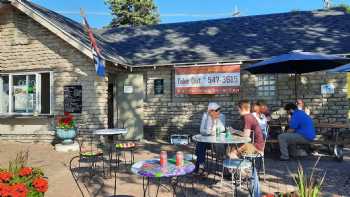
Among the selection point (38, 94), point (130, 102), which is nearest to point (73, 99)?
point (38, 94)

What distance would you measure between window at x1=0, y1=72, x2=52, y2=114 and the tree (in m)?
22.2

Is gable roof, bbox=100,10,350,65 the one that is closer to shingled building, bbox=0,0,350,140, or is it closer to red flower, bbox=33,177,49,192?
shingled building, bbox=0,0,350,140

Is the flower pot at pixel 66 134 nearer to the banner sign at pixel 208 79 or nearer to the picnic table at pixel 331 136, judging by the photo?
the banner sign at pixel 208 79

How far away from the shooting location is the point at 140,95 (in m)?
12.5

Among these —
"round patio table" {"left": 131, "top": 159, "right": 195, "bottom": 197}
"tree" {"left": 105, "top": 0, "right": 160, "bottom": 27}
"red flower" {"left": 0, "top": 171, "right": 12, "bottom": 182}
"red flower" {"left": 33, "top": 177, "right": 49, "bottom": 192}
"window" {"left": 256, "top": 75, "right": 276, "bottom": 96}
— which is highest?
"tree" {"left": 105, "top": 0, "right": 160, "bottom": 27}

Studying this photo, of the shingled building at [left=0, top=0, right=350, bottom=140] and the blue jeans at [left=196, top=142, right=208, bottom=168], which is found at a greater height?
the shingled building at [left=0, top=0, right=350, bottom=140]

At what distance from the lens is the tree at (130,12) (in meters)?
33.8

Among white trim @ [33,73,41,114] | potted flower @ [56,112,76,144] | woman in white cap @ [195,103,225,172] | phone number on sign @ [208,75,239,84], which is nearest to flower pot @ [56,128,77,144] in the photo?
potted flower @ [56,112,76,144]

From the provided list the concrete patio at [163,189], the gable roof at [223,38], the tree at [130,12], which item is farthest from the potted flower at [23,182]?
the tree at [130,12]

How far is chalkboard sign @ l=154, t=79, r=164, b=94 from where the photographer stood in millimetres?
12617

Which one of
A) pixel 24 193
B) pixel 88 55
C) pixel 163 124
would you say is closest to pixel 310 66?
pixel 163 124

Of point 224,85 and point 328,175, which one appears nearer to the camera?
point 328,175

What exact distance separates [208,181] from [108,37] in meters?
10.5

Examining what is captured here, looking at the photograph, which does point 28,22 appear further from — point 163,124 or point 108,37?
point 163,124
